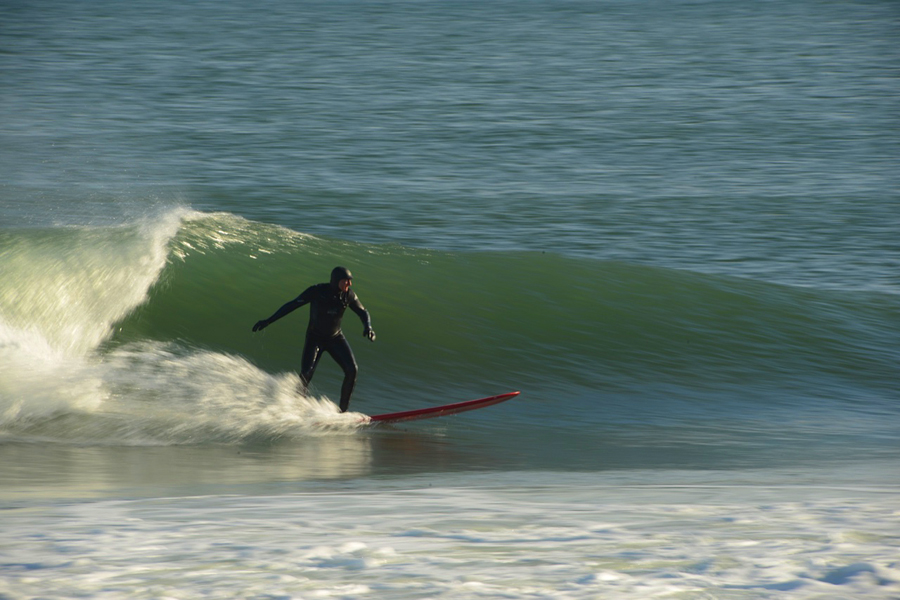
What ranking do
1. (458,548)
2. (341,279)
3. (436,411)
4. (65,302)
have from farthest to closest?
(65,302) → (436,411) → (341,279) → (458,548)

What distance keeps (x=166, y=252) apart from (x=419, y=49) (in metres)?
31.4

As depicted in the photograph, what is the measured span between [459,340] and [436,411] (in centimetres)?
297

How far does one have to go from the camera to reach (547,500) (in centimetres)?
488

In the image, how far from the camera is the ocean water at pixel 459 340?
152 inches

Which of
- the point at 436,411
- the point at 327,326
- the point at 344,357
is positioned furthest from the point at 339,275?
the point at 436,411

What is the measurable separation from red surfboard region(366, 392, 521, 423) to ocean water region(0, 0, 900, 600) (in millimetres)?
125

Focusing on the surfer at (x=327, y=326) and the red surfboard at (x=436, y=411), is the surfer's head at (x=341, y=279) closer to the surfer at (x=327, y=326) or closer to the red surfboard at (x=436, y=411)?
the surfer at (x=327, y=326)

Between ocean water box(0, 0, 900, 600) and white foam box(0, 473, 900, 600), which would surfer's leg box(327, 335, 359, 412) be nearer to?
ocean water box(0, 0, 900, 600)

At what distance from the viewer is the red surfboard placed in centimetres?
812

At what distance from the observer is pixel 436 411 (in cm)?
835

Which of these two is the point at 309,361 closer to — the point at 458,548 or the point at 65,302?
the point at 65,302

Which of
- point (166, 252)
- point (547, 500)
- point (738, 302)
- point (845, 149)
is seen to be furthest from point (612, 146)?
point (547, 500)

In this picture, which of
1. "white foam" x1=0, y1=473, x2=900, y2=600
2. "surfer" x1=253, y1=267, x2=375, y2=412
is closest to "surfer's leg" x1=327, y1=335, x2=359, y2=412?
"surfer" x1=253, y1=267, x2=375, y2=412

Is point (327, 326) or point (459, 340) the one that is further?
point (459, 340)
